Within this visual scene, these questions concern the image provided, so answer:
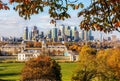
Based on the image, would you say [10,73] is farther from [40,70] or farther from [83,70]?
[83,70]

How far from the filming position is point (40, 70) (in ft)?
182

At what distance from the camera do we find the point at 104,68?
4856 centimetres

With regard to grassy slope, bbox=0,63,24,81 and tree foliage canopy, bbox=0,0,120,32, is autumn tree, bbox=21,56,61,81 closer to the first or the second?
grassy slope, bbox=0,63,24,81

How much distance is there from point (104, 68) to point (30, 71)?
12067 mm

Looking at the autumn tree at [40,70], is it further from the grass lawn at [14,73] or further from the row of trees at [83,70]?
the grass lawn at [14,73]

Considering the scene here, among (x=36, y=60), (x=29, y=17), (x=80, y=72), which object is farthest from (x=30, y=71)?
(x=29, y=17)

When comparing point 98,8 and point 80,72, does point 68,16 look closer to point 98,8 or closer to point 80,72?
point 98,8

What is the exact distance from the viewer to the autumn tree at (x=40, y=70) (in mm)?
54591

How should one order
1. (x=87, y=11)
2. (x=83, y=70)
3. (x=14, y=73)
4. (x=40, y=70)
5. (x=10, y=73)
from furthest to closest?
(x=10, y=73) < (x=14, y=73) < (x=40, y=70) < (x=83, y=70) < (x=87, y=11)

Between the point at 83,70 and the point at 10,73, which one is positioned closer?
the point at 83,70

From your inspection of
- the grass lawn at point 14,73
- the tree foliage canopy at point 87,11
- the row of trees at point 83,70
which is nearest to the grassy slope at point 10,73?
the grass lawn at point 14,73

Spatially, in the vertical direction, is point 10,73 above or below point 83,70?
below

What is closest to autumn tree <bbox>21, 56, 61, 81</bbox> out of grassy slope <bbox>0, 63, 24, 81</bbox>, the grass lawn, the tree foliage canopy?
the grass lawn

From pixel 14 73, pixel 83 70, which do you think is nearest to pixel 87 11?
pixel 83 70
